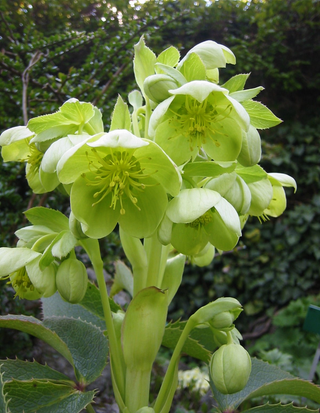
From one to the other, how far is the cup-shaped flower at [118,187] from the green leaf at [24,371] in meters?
0.28

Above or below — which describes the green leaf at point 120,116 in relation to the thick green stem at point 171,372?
above

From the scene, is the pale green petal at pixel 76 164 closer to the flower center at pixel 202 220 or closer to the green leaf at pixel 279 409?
the flower center at pixel 202 220

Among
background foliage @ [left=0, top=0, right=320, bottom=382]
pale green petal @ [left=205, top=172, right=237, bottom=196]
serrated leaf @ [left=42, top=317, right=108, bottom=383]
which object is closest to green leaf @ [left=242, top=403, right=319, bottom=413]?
serrated leaf @ [left=42, top=317, right=108, bottom=383]

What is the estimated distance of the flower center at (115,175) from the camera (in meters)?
0.44

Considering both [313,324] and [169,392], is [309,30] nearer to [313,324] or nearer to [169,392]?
[313,324]

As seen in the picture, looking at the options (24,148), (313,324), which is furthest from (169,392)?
(313,324)

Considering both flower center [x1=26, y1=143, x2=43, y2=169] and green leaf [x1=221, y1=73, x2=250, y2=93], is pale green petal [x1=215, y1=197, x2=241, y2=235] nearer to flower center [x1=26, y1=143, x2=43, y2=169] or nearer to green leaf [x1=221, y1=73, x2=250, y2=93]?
green leaf [x1=221, y1=73, x2=250, y2=93]

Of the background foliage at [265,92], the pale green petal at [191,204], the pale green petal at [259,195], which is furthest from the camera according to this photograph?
the background foliage at [265,92]

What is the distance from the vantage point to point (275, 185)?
55 centimetres

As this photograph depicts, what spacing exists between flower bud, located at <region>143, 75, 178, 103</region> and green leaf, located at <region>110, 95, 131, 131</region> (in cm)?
4

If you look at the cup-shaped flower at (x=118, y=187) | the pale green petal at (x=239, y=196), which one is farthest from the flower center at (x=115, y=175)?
the pale green petal at (x=239, y=196)

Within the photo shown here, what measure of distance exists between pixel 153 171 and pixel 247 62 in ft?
7.55

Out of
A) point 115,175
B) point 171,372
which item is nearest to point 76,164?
point 115,175

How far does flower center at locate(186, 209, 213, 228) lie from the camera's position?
449 millimetres
